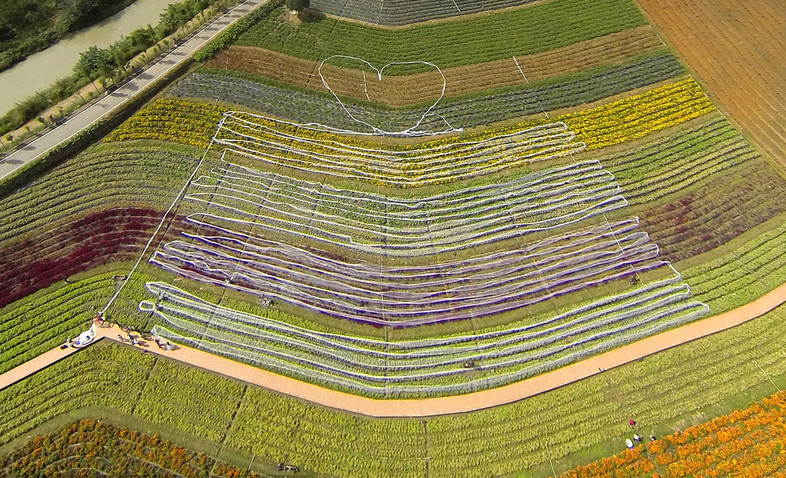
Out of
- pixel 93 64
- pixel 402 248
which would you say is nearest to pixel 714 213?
pixel 402 248

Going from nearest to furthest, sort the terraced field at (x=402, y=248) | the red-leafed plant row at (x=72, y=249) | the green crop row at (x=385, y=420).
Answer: the green crop row at (x=385, y=420) → the terraced field at (x=402, y=248) → the red-leafed plant row at (x=72, y=249)

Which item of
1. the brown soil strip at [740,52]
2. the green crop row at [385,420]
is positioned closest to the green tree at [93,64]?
the green crop row at [385,420]

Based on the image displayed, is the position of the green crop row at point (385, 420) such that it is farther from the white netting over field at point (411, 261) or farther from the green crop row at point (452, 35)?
the green crop row at point (452, 35)

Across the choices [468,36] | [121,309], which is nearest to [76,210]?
[121,309]

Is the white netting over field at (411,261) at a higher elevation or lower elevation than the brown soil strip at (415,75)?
lower

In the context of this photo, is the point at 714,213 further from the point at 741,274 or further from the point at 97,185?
the point at 97,185

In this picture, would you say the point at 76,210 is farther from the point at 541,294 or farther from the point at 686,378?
the point at 686,378

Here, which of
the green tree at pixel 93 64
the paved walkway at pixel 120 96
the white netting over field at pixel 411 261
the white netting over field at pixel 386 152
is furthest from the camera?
the green tree at pixel 93 64

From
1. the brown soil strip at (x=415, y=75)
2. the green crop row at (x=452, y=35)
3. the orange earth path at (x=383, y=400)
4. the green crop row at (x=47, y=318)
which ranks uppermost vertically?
the green crop row at (x=452, y=35)
